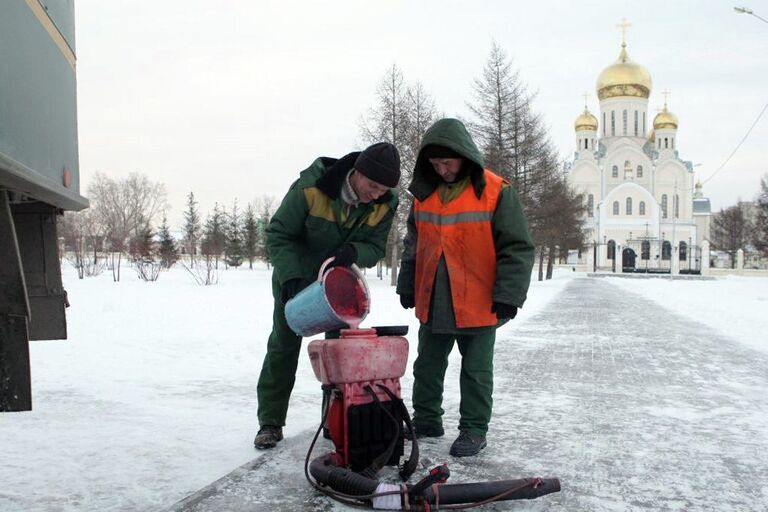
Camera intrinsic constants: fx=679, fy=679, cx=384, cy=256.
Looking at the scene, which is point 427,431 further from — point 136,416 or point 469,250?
point 136,416

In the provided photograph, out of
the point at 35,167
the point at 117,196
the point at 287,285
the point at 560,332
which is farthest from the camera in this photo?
the point at 117,196

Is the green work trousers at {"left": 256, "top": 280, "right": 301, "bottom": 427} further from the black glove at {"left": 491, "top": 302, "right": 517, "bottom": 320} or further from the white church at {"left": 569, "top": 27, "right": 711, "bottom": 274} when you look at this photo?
the white church at {"left": 569, "top": 27, "right": 711, "bottom": 274}

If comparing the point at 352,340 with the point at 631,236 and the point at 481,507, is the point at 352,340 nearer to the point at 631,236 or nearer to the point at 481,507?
the point at 481,507

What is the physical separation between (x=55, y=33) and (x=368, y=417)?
2.13m

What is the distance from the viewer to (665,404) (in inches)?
198

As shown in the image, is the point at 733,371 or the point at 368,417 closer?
the point at 368,417

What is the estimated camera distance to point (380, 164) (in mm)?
3334

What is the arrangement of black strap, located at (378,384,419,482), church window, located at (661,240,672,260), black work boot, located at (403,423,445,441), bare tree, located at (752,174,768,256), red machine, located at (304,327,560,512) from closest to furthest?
red machine, located at (304,327,560,512), black strap, located at (378,384,419,482), black work boot, located at (403,423,445,441), bare tree, located at (752,174,768,256), church window, located at (661,240,672,260)

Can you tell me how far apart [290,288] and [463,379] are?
1101 mm

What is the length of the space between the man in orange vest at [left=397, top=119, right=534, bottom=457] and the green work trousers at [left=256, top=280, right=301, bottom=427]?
771mm

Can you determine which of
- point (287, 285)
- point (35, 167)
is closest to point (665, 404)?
point (287, 285)

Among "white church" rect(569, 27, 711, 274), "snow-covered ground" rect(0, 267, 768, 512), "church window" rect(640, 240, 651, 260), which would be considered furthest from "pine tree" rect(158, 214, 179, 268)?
"church window" rect(640, 240, 651, 260)

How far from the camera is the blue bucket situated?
10.3ft

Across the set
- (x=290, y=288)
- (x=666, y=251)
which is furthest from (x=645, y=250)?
(x=290, y=288)
